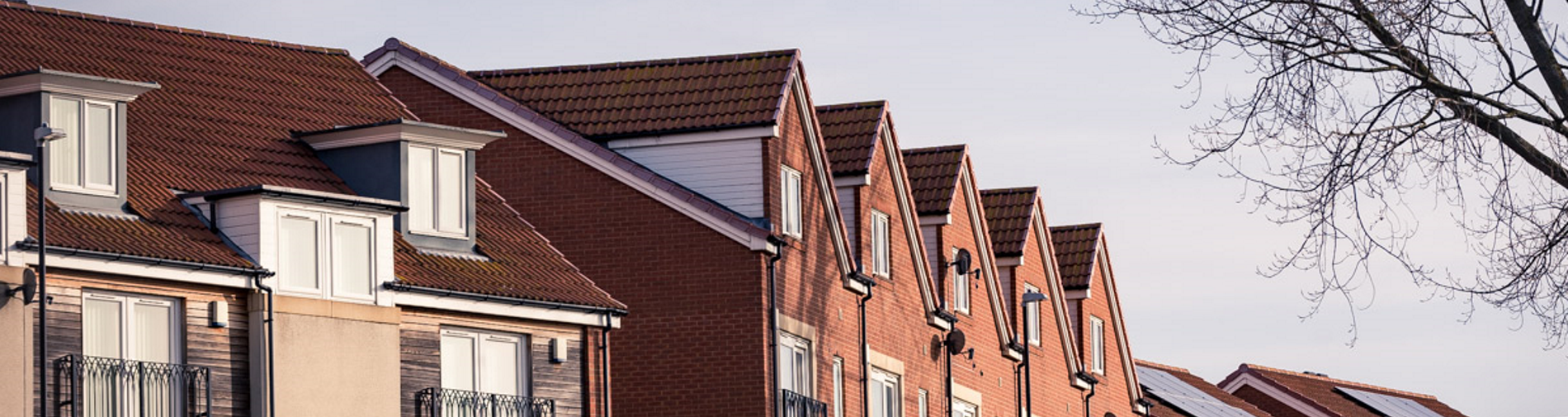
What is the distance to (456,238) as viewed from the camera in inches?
1252

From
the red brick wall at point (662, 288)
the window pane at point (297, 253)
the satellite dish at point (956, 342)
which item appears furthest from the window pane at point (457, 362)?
the satellite dish at point (956, 342)

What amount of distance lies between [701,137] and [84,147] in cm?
1147

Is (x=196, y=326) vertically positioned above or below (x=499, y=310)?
below

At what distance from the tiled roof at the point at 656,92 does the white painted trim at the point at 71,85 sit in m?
10.5

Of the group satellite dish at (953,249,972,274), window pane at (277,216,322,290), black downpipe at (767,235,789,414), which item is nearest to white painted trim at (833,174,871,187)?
satellite dish at (953,249,972,274)

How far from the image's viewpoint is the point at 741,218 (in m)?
36.3

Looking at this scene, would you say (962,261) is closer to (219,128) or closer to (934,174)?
(934,174)

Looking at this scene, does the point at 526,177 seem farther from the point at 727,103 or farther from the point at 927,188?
the point at 927,188

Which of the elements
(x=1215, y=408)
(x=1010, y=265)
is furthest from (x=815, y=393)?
(x=1215, y=408)

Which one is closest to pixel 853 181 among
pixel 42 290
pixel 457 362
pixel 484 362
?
pixel 484 362

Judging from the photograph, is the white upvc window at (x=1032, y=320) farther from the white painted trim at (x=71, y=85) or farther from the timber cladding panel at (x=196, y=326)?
the white painted trim at (x=71, y=85)

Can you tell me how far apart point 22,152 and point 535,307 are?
694 cm

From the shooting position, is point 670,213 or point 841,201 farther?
point 841,201

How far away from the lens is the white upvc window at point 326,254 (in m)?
28.5
